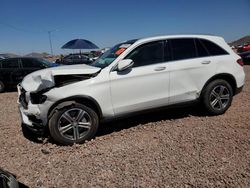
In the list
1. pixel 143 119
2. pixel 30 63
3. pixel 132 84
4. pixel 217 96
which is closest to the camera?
pixel 132 84

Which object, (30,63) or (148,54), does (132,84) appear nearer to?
(148,54)

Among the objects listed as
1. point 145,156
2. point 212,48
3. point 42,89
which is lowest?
point 145,156

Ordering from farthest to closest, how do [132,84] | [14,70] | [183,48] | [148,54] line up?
[14,70] < [183,48] < [148,54] < [132,84]

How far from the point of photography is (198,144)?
381 cm

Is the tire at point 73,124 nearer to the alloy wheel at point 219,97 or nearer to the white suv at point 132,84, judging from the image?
the white suv at point 132,84

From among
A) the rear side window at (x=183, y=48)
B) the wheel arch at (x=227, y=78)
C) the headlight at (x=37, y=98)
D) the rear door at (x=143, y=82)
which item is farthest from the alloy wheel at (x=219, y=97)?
the headlight at (x=37, y=98)

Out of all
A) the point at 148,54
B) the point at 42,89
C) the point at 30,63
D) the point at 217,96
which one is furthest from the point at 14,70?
the point at 217,96

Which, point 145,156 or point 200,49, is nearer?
point 145,156

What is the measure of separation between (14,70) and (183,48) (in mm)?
7719

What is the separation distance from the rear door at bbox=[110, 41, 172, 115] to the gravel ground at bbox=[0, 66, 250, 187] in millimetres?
551

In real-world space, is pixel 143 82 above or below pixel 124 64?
below

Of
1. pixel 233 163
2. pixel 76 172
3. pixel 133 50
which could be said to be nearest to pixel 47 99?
pixel 76 172

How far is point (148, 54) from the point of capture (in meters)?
4.46

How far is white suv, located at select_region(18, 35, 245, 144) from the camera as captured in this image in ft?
12.7
